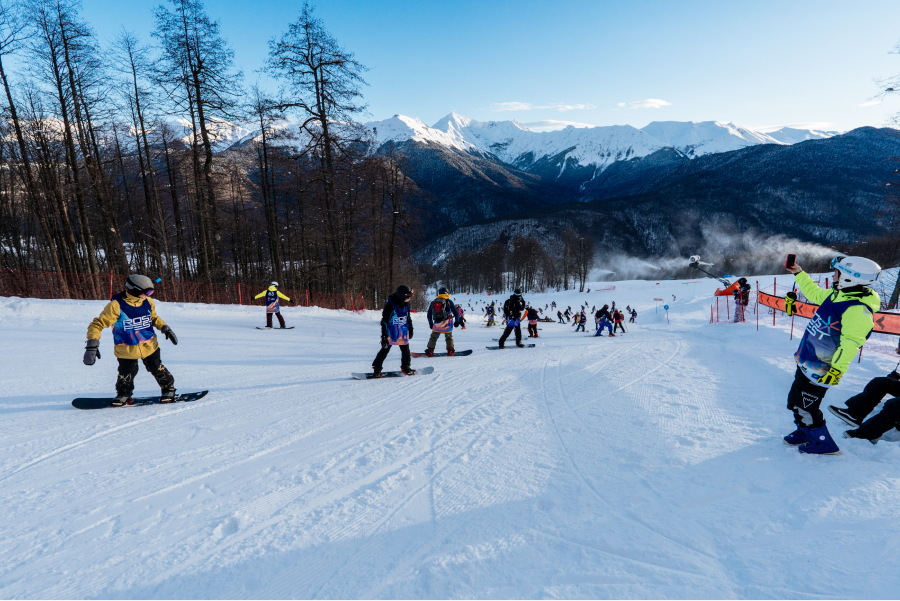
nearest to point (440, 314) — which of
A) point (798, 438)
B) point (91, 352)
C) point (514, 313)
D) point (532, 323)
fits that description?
point (514, 313)

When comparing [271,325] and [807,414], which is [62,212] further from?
[807,414]

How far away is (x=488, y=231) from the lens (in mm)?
137500

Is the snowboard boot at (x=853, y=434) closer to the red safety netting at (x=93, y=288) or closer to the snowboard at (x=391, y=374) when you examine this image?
the snowboard at (x=391, y=374)

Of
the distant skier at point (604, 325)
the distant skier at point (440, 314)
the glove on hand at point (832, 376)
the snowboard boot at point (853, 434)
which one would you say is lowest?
the distant skier at point (604, 325)

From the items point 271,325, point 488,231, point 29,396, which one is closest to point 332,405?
point 29,396

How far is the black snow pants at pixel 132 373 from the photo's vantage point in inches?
201

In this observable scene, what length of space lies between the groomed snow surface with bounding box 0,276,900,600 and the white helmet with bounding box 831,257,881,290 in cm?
165

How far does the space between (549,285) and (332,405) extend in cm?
7774

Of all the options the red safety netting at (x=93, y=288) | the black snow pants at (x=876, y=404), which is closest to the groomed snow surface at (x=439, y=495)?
the black snow pants at (x=876, y=404)

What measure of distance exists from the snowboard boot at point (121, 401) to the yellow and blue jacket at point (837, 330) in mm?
8085

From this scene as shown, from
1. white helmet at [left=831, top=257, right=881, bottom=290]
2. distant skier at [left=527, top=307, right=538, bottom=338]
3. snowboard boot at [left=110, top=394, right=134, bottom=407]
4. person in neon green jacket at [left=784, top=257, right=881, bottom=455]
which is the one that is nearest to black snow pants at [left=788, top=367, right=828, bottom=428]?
person in neon green jacket at [left=784, top=257, right=881, bottom=455]

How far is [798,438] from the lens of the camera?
3.79 m

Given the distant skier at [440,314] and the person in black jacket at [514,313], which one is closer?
the distant skier at [440,314]

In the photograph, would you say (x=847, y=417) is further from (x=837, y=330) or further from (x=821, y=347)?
(x=837, y=330)
